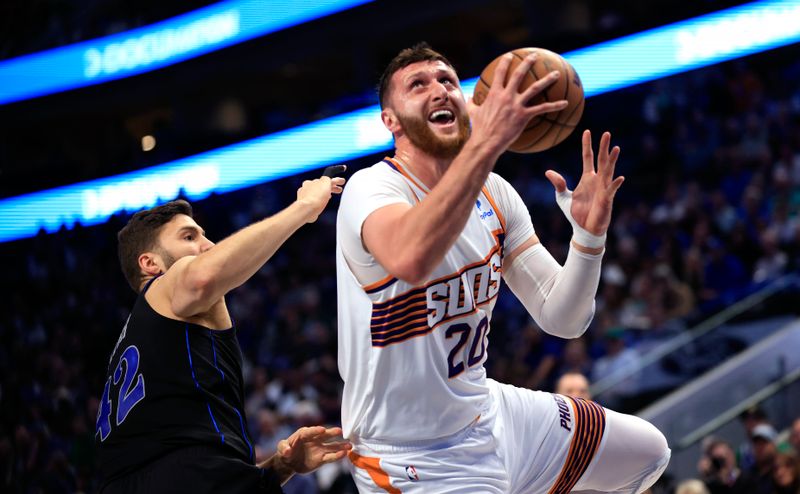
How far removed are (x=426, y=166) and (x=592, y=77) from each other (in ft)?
35.3

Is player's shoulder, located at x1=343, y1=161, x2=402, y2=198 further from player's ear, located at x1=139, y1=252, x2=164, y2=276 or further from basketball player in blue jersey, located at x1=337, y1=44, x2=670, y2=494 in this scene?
player's ear, located at x1=139, y1=252, x2=164, y2=276

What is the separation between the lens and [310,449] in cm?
386

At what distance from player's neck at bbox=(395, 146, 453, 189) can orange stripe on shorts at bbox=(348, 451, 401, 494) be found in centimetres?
105

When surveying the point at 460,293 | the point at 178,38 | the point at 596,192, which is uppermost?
the point at 178,38

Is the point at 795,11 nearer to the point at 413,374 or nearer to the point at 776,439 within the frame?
the point at 776,439

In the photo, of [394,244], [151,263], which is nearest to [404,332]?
[394,244]

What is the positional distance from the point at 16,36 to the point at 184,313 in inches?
288

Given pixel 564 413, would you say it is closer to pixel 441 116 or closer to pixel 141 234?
pixel 441 116

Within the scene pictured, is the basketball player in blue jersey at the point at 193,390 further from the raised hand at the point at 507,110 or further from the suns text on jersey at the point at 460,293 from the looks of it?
the raised hand at the point at 507,110

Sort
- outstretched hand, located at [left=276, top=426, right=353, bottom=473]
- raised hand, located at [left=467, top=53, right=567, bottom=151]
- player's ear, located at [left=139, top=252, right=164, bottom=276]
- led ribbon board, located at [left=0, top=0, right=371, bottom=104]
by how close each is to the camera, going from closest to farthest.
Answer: raised hand, located at [left=467, top=53, right=567, bottom=151]
outstretched hand, located at [left=276, top=426, right=353, bottom=473]
player's ear, located at [left=139, top=252, right=164, bottom=276]
led ribbon board, located at [left=0, top=0, right=371, bottom=104]

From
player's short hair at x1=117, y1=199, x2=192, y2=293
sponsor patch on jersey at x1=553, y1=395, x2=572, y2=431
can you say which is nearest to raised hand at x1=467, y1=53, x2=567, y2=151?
sponsor patch on jersey at x1=553, y1=395, x2=572, y2=431

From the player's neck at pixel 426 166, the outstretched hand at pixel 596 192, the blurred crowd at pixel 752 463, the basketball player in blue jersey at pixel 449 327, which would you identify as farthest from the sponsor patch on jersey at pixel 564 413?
the blurred crowd at pixel 752 463

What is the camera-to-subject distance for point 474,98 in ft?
11.4

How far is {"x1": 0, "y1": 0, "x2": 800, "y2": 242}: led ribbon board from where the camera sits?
12.7m
